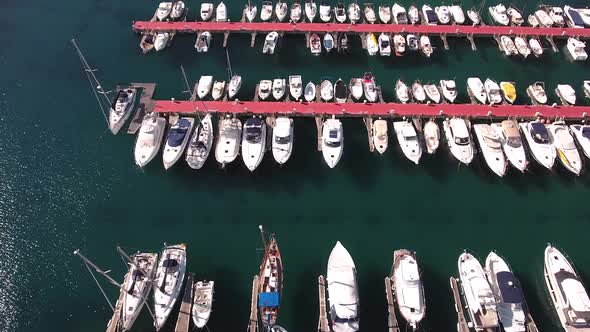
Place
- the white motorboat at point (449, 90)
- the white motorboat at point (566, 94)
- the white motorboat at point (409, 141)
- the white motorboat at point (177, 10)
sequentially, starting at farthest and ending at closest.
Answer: the white motorboat at point (177, 10) < the white motorboat at point (449, 90) < the white motorboat at point (566, 94) < the white motorboat at point (409, 141)

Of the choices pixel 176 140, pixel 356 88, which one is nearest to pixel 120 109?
pixel 176 140

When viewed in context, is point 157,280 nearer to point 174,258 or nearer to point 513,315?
point 174,258

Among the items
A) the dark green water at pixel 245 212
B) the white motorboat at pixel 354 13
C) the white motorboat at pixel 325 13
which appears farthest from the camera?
the white motorboat at pixel 325 13

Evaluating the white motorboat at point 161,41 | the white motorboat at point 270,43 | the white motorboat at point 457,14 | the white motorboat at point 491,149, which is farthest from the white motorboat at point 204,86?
the white motorboat at point 457,14

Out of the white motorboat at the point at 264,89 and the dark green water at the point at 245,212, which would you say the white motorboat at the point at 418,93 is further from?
the white motorboat at the point at 264,89

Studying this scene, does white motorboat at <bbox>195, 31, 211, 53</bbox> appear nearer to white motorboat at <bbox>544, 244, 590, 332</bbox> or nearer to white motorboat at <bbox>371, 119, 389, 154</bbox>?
white motorboat at <bbox>371, 119, 389, 154</bbox>

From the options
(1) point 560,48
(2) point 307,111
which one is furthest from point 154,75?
(1) point 560,48

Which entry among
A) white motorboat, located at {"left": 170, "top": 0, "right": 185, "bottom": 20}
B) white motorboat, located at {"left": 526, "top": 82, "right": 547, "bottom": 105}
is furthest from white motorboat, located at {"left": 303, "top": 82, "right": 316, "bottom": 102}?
white motorboat, located at {"left": 526, "top": 82, "right": 547, "bottom": 105}
